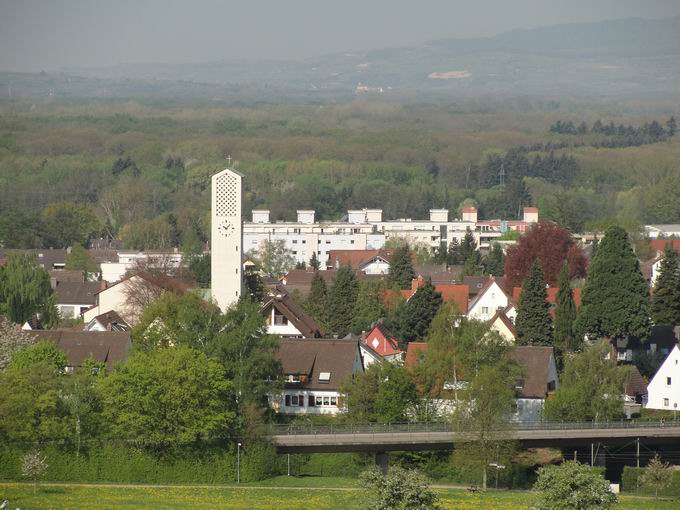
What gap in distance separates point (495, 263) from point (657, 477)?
4802cm

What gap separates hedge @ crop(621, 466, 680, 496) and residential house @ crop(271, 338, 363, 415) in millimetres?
8283

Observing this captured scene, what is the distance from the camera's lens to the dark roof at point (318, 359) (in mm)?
46000

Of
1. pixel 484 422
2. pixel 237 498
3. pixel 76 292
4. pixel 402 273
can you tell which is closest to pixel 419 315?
pixel 484 422

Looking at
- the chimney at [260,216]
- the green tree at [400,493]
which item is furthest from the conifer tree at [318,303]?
the chimney at [260,216]

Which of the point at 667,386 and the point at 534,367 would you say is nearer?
the point at 534,367

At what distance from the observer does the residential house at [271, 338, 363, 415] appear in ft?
150

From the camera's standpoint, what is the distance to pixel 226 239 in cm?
5309

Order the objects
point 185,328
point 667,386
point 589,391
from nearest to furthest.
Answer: point 185,328, point 589,391, point 667,386

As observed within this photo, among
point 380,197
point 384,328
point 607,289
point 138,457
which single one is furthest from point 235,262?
point 380,197

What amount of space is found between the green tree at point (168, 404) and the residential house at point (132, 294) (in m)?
17.8

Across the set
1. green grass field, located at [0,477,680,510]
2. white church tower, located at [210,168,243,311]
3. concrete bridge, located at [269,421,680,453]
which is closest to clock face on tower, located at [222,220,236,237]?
white church tower, located at [210,168,243,311]

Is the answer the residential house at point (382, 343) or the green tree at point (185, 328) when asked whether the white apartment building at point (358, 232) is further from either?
the green tree at point (185, 328)

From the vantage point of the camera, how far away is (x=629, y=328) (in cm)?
5356

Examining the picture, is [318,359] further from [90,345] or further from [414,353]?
[90,345]
